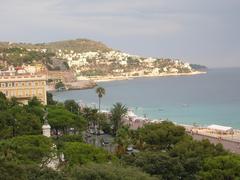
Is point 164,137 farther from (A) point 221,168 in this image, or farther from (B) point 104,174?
(B) point 104,174

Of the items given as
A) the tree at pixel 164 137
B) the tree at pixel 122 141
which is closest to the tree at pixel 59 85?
the tree at pixel 122 141

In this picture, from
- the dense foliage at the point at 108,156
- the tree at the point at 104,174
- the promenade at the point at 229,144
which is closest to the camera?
the tree at the point at 104,174

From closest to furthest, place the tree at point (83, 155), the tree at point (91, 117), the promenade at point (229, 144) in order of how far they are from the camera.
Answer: the tree at point (83, 155) < the promenade at point (229, 144) < the tree at point (91, 117)

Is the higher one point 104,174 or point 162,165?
point 104,174

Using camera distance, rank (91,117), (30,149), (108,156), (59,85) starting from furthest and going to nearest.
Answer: (59,85), (91,117), (108,156), (30,149)

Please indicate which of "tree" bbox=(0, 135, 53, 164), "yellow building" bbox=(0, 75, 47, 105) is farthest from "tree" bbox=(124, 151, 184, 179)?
"yellow building" bbox=(0, 75, 47, 105)

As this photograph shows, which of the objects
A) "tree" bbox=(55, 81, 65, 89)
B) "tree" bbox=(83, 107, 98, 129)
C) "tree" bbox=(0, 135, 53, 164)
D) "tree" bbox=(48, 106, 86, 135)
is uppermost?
"tree" bbox=(0, 135, 53, 164)

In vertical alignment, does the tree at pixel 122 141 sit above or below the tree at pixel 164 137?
below

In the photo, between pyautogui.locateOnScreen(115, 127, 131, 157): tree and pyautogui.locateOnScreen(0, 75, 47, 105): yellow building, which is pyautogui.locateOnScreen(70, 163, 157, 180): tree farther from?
pyautogui.locateOnScreen(0, 75, 47, 105): yellow building

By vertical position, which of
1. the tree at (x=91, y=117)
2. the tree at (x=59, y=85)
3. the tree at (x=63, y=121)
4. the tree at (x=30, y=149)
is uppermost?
the tree at (x=30, y=149)

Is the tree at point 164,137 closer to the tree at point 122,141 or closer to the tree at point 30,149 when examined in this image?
the tree at point 122,141

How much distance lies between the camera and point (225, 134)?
159ft

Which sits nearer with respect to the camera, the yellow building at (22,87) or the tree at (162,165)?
the tree at (162,165)

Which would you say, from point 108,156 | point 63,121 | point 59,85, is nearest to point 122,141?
point 63,121
